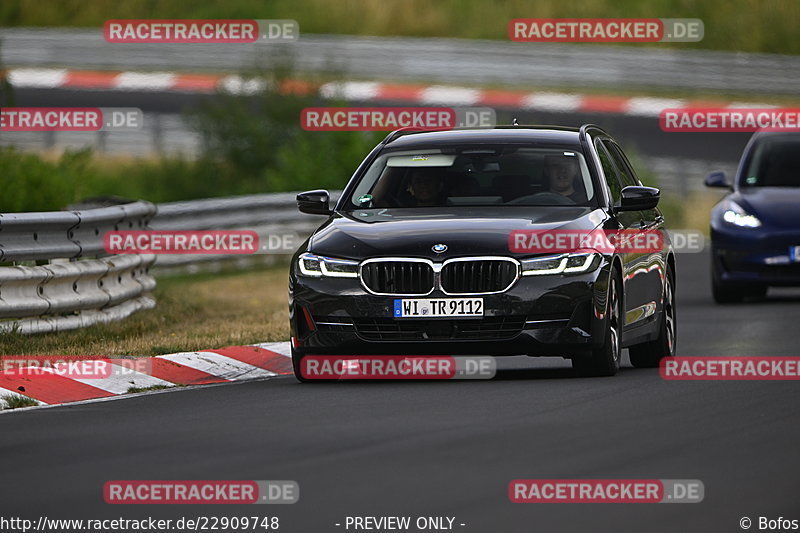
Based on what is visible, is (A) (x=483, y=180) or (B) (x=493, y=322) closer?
(B) (x=493, y=322)

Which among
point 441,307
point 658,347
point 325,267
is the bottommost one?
point 658,347

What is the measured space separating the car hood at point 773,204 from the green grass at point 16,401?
9974 mm

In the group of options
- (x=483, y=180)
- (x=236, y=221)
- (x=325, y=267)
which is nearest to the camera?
(x=325, y=267)

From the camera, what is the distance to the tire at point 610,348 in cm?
1239

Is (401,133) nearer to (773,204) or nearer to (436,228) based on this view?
(436,228)

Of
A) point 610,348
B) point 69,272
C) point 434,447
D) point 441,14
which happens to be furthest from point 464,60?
point 434,447

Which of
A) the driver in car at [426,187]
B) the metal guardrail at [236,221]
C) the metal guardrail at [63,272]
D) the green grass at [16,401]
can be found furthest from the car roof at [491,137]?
the metal guardrail at [236,221]

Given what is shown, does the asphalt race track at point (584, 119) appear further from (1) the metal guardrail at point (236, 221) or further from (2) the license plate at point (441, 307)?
(2) the license plate at point (441, 307)

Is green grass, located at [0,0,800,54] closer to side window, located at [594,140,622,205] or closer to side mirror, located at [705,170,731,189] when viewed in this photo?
side mirror, located at [705,170,731,189]

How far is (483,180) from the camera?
13.2 m

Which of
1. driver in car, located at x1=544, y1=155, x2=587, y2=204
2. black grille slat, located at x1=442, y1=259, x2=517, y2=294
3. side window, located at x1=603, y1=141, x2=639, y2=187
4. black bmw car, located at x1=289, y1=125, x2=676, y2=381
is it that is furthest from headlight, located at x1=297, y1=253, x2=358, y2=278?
side window, located at x1=603, y1=141, x2=639, y2=187

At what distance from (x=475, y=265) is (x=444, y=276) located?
0.19 meters

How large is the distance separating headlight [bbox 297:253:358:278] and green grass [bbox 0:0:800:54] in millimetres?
34847

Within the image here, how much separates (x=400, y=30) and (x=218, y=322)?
31.6 m
